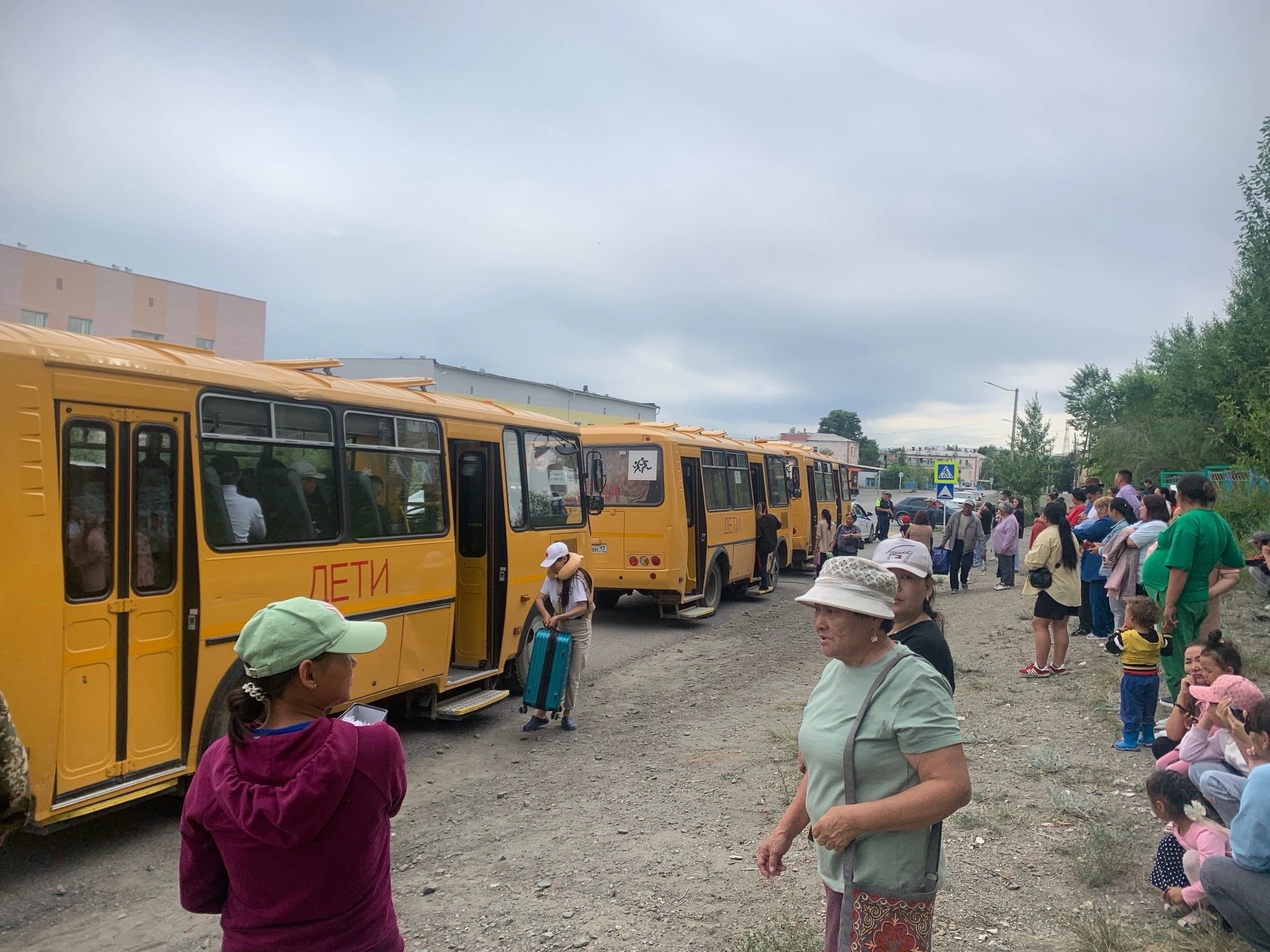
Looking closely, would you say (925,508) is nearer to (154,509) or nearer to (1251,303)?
(1251,303)

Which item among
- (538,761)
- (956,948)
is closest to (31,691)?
(538,761)

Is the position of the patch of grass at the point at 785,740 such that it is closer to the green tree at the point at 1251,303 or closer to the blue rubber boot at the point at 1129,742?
the blue rubber boot at the point at 1129,742

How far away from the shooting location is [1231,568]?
22.9ft

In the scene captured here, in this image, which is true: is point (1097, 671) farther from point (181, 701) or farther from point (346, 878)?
point (346, 878)

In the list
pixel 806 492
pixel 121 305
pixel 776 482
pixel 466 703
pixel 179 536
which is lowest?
pixel 466 703

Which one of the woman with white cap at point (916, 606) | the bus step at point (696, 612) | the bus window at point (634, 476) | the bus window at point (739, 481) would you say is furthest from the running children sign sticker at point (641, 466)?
the woman with white cap at point (916, 606)

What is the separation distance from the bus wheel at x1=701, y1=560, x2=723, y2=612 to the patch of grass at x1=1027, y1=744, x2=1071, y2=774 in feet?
28.3

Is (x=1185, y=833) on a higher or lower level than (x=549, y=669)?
lower

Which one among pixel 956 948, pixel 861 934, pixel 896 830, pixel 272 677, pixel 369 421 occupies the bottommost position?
pixel 956 948

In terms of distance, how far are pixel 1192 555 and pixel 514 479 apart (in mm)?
5796

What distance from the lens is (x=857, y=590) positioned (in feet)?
9.06

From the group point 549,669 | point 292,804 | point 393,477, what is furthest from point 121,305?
point 292,804

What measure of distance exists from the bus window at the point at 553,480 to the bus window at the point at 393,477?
1.67m

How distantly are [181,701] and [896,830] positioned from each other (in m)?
4.48
